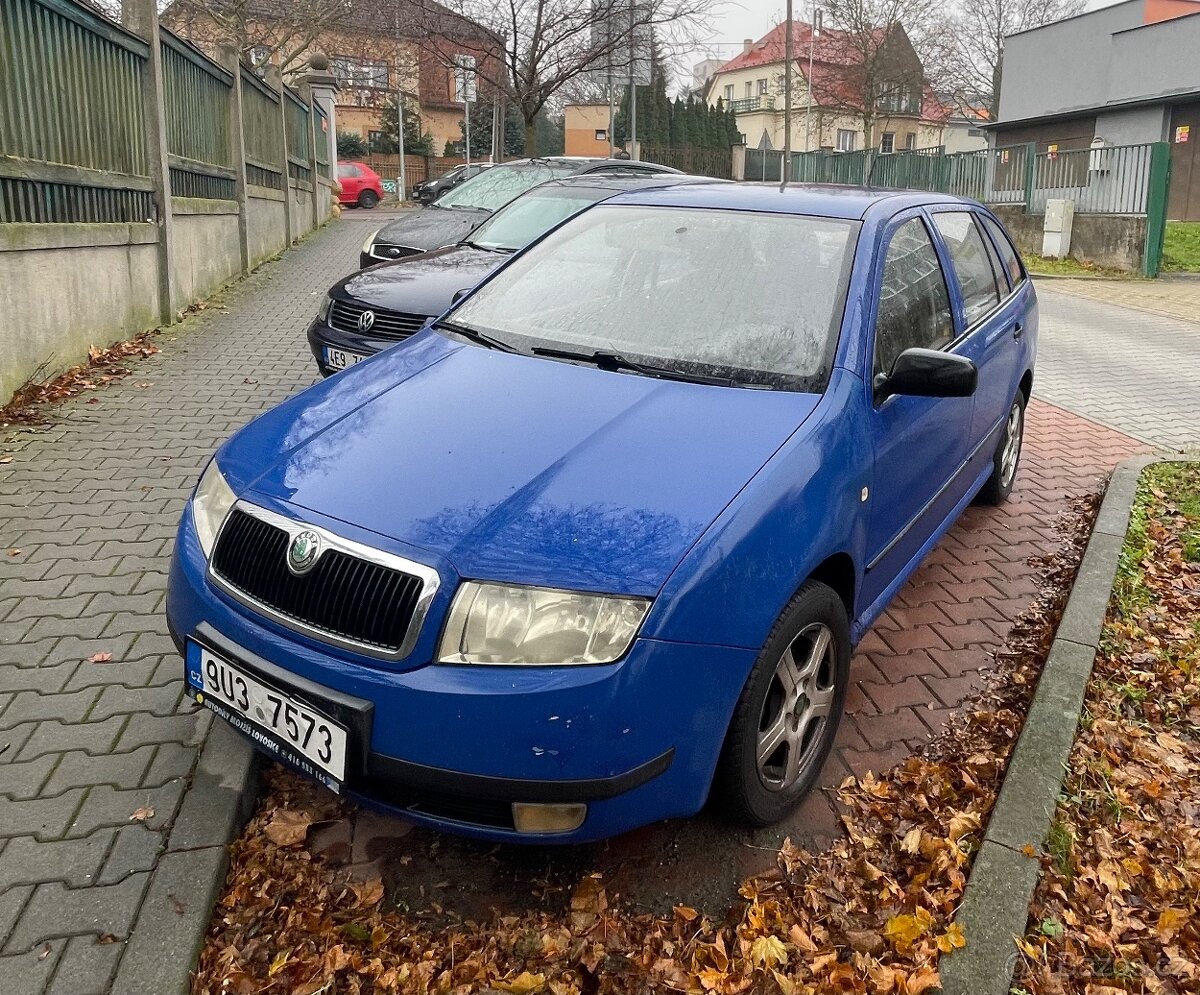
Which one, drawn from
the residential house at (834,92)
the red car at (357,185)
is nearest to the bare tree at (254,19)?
the red car at (357,185)

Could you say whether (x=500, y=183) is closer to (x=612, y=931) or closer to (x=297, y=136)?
(x=612, y=931)

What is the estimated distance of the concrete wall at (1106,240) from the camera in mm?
17844

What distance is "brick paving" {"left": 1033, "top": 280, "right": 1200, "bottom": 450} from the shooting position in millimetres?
7754

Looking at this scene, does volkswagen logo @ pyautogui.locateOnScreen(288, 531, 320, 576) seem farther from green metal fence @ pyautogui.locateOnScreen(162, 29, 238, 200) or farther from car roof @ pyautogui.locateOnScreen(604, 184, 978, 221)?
green metal fence @ pyautogui.locateOnScreen(162, 29, 238, 200)

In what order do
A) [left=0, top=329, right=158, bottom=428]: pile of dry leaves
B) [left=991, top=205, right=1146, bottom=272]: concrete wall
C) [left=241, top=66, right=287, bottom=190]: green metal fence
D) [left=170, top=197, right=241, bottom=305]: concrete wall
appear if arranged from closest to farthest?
[left=0, top=329, right=158, bottom=428]: pile of dry leaves → [left=170, top=197, right=241, bottom=305]: concrete wall → [left=241, top=66, right=287, bottom=190]: green metal fence → [left=991, top=205, right=1146, bottom=272]: concrete wall

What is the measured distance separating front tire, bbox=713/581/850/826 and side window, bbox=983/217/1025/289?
3.10 m

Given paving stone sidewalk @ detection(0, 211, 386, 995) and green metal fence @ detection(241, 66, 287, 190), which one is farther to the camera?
green metal fence @ detection(241, 66, 287, 190)

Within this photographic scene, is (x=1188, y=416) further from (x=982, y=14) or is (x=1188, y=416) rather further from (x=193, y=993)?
(x=982, y=14)

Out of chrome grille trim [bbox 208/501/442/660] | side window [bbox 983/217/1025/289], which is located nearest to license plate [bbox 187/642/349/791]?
chrome grille trim [bbox 208/501/442/660]

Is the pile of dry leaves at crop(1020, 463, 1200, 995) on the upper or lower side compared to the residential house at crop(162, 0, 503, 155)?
lower

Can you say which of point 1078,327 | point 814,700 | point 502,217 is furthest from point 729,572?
point 1078,327

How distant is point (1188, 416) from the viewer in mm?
7781

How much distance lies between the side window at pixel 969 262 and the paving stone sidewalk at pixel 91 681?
3429 mm

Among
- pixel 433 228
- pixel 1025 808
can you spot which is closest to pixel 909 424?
pixel 1025 808
